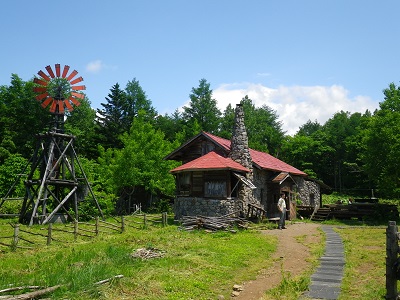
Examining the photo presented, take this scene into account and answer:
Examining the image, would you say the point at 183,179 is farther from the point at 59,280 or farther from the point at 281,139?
the point at 281,139

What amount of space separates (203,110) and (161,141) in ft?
71.0

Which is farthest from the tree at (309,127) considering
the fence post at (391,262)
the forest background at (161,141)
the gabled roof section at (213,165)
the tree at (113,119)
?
the fence post at (391,262)

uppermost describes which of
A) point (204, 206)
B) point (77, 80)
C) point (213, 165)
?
point (77, 80)

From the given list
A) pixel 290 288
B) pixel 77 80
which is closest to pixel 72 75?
pixel 77 80

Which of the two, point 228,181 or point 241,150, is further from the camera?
point 241,150

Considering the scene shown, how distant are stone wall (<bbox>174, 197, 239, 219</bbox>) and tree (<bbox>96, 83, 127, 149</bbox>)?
1175 inches

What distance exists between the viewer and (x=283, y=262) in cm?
1273

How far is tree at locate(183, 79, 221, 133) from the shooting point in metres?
57.1

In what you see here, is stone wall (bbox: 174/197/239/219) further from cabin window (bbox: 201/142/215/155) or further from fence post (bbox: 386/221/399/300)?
fence post (bbox: 386/221/399/300)

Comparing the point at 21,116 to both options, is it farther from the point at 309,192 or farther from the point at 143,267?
the point at 143,267

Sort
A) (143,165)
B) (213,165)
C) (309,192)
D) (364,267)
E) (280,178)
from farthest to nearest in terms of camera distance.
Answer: (309,192), (143,165), (280,178), (213,165), (364,267)

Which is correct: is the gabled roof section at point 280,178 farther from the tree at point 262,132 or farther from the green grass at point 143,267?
the tree at point 262,132

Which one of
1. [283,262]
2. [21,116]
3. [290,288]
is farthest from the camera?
[21,116]

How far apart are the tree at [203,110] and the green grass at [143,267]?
135 ft
